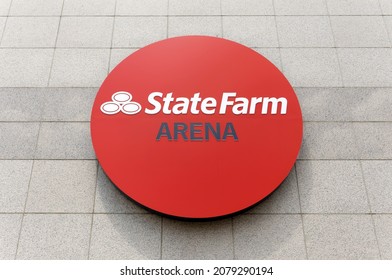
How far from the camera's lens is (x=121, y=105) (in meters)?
4.79

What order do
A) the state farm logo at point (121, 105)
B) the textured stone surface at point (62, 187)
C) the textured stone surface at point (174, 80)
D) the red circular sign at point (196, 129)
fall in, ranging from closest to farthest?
the red circular sign at point (196, 129) < the textured stone surface at point (174, 80) < the textured stone surface at point (62, 187) < the state farm logo at point (121, 105)

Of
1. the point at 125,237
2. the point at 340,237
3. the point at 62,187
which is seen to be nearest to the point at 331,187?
the point at 340,237

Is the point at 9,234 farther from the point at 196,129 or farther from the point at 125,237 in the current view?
the point at 196,129

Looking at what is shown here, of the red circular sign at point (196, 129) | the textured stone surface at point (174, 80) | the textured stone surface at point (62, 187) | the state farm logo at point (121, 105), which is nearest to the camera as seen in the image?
the red circular sign at point (196, 129)

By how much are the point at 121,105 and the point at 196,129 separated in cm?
92

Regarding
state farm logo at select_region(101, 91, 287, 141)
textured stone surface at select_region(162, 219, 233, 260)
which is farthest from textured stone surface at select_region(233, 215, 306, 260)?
state farm logo at select_region(101, 91, 287, 141)

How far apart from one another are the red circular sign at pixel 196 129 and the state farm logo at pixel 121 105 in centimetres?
1

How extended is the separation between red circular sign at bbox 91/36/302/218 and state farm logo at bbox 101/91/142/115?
0.01 metres

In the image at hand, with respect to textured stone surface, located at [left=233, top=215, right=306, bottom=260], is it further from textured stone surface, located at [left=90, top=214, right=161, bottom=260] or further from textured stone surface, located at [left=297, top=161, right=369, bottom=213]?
textured stone surface, located at [left=90, top=214, right=161, bottom=260]

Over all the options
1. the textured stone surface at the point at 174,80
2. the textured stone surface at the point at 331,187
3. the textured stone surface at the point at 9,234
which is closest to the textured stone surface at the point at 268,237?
the textured stone surface at the point at 174,80

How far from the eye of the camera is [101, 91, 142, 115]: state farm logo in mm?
4762

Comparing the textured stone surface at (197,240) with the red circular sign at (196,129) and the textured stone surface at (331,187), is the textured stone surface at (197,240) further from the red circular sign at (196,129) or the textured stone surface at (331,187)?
the textured stone surface at (331,187)

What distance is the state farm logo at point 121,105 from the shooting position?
476cm
